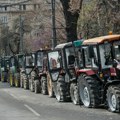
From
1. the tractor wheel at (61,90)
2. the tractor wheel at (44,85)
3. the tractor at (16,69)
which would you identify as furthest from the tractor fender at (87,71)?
the tractor at (16,69)

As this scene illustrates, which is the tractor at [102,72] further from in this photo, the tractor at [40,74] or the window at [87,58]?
the tractor at [40,74]

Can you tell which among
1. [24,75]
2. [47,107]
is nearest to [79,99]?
[47,107]

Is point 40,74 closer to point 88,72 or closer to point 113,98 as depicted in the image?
point 88,72

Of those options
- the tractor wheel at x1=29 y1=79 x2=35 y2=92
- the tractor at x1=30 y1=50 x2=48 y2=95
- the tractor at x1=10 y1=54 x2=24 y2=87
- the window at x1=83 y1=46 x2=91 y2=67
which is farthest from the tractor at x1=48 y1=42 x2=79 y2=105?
the tractor at x1=10 y1=54 x2=24 y2=87

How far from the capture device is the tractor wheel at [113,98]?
14672 millimetres

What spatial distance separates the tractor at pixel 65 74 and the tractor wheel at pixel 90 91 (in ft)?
2.89

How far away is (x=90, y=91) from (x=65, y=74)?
3.58m

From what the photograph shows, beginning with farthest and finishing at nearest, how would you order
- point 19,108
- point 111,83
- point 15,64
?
point 15,64
point 19,108
point 111,83

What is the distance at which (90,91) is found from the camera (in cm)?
1641

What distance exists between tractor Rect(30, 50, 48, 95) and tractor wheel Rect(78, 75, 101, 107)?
677cm

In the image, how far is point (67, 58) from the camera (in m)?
19.4

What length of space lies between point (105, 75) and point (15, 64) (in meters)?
19.0

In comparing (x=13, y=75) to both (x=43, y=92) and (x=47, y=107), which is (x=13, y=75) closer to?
(x=43, y=92)

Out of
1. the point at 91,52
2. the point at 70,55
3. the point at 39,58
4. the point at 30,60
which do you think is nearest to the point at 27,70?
the point at 30,60
